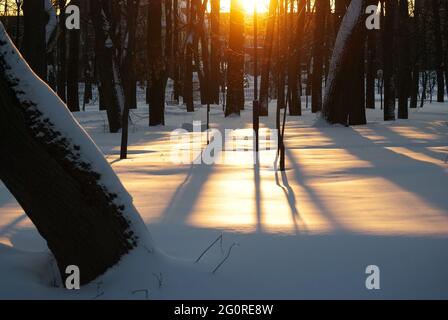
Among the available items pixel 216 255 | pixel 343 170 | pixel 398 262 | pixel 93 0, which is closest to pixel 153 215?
pixel 216 255

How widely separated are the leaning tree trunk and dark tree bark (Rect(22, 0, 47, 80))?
417 inches

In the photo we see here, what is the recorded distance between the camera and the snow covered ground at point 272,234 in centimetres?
401

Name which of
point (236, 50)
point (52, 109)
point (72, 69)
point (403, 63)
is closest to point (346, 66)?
point (403, 63)

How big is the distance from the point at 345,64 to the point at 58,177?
48.4 ft

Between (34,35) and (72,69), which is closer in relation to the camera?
(34,35)

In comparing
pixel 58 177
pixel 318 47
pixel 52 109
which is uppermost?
pixel 318 47

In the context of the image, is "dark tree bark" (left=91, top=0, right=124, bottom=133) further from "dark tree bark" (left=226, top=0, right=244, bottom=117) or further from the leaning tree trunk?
the leaning tree trunk

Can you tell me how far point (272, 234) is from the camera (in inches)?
207

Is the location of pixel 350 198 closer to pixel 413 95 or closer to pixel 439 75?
pixel 413 95

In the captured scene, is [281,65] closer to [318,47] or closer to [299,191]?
[299,191]

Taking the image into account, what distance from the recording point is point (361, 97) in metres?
19.9

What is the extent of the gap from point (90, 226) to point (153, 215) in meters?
2.37

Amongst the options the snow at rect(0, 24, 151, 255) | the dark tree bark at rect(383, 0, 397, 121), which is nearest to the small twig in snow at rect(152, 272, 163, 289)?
the snow at rect(0, 24, 151, 255)

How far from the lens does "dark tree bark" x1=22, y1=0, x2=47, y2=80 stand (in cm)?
1391
